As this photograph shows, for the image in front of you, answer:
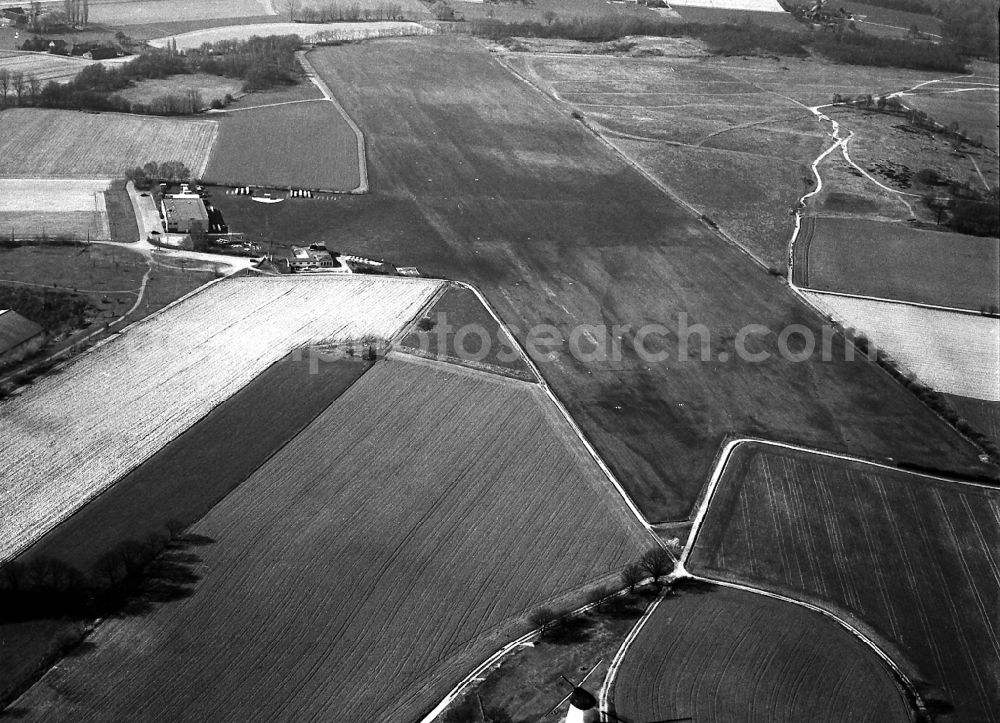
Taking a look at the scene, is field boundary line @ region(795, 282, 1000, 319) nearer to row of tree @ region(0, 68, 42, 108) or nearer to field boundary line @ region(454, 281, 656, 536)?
field boundary line @ region(454, 281, 656, 536)

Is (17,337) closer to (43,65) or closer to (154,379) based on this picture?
(154,379)

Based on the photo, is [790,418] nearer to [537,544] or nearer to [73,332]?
[537,544]

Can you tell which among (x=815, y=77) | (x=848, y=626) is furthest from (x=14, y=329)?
(x=815, y=77)

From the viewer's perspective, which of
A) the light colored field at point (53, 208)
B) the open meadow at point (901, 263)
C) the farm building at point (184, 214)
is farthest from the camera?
the open meadow at point (901, 263)

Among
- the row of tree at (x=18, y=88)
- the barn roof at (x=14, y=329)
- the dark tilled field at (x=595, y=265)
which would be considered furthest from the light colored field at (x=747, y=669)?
the row of tree at (x=18, y=88)

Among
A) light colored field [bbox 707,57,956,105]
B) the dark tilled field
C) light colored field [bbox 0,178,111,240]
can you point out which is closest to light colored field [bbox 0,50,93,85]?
the dark tilled field

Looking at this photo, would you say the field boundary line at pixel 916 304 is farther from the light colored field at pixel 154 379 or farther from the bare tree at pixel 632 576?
the bare tree at pixel 632 576

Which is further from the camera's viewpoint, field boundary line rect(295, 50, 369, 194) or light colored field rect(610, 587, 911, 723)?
field boundary line rect(295, 50, 369, 194)

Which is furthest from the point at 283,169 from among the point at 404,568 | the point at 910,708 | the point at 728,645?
the point at 910,708
